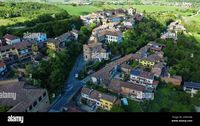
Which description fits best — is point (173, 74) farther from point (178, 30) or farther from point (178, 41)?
point (178, 30)

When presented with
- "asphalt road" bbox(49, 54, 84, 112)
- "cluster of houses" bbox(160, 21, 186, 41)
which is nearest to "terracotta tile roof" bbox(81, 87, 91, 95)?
"asphalt road" bbox(49, 54, 84, 112)

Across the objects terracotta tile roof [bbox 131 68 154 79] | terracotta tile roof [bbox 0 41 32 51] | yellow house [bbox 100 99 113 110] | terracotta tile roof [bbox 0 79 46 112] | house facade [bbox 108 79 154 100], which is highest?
terracotta tile roof [bbox 0 41 32 51]

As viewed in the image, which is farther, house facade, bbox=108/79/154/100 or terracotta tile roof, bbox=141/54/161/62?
terracotta tile roof, bbox=141/54/161/62

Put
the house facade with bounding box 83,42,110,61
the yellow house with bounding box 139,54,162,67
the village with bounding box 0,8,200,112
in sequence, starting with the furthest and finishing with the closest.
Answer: the house facade with bounding box 83,42,110,61 → the yellow house with bounding box 139,54,162,67 → the village with bounding box 0,8,200,112

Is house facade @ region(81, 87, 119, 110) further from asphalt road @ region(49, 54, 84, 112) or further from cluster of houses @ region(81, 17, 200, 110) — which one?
asphalt road @ region(49, 54, 84, 112)

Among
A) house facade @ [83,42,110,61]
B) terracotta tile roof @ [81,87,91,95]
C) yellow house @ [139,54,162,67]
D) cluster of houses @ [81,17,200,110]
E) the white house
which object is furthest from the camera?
house facade @ [83,42,110,61]

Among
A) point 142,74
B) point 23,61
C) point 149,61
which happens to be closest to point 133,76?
point 142,74
